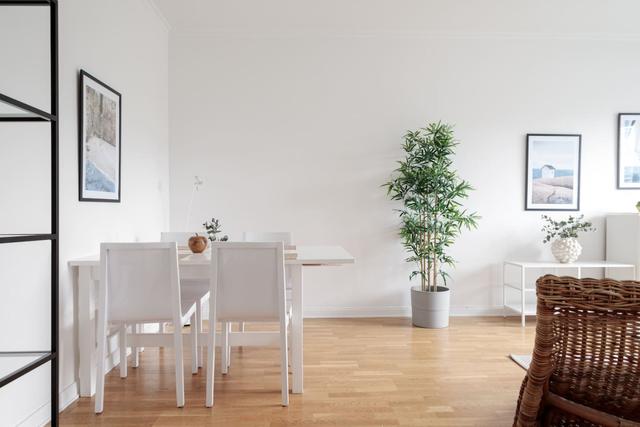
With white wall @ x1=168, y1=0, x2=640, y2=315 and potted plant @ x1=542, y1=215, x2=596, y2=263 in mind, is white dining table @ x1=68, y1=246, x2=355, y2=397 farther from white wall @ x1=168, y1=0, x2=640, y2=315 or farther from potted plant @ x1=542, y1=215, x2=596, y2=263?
potted plant @ x1=542, y1=215, x2=596, y2=263

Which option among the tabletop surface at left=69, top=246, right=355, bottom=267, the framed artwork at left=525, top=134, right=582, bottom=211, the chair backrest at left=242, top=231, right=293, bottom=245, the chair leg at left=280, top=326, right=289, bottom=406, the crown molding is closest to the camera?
the chair leg at left=280, top=326, right=289, bottom=406

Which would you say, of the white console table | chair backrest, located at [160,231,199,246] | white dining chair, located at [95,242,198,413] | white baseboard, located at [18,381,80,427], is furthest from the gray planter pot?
white baseboard, located at [18,381,80,427]

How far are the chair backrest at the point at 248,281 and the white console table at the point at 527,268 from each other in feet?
8.69

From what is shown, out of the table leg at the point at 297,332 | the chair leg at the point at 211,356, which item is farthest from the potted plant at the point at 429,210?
the chair leg at the point at 211,356

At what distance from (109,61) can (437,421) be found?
9.87 ft

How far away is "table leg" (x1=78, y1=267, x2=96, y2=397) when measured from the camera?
8.65 ft

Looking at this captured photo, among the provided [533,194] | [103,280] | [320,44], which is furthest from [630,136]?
[103,280]

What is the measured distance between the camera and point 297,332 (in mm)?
2701

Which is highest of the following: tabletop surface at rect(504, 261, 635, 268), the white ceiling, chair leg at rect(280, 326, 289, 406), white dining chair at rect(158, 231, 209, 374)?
the white ceiling

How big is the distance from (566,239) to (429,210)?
52.8 inches

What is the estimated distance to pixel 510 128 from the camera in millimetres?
4578

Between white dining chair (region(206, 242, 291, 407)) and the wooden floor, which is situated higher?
white dining chair (region(206, 242, 291, 407))

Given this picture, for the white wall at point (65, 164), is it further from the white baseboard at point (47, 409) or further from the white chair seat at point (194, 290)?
the white chair seat at point (194, 290)

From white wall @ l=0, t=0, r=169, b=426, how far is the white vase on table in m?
3.67
